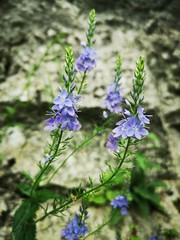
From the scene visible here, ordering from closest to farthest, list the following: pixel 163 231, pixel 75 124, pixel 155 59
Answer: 1. pixel 75 124
2. pixel 163 231
3. pixel 155 59

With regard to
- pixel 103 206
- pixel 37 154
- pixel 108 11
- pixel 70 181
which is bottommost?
pixel 103 206

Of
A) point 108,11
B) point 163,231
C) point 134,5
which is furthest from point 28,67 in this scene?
point 163,231

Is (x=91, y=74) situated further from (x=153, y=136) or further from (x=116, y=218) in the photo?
(x=116, y=218)

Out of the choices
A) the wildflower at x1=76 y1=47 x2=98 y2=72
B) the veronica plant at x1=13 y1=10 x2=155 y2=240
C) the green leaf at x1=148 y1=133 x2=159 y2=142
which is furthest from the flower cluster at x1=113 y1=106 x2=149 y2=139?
the green leaf at x1=148 y1=133 x2=159 y2=142

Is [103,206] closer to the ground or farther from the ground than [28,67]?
closer to the ground

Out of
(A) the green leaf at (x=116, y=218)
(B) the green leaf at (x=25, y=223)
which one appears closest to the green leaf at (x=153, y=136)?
(A) the green leaf at (x=116, y=218)

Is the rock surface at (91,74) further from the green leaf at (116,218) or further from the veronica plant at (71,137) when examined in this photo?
the veronica plant at (71,137)

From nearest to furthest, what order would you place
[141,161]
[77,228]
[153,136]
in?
[77,228] < [141,161] < [153,136]

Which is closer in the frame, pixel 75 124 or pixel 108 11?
pixel 75 124

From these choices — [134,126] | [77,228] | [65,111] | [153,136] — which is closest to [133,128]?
[134,126]

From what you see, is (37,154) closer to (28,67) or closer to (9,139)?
(9,139)
